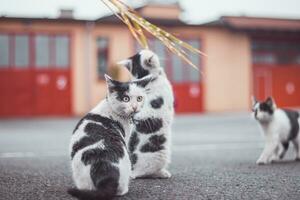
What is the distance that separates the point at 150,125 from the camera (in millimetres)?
5445

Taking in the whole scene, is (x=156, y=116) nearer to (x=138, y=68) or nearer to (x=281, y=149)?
(x=138, y=68)

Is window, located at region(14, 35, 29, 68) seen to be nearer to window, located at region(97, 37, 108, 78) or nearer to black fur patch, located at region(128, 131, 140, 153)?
window, located at region(97, 37, 108, 78)

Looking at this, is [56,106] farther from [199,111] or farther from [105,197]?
[105,197]

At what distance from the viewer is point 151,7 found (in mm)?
27484

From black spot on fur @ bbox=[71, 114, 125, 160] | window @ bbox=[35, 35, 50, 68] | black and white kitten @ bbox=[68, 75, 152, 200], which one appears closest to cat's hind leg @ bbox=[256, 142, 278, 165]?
black and white kitten @ bbox=[68, 75, 152, 200]

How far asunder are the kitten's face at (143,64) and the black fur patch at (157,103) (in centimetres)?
31

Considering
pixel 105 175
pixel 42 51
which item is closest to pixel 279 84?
pixel 42 51

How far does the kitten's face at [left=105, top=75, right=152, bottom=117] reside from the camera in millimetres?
4371

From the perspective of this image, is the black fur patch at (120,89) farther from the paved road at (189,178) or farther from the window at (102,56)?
the window at (102,56)

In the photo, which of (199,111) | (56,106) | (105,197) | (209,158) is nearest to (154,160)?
(105,197)

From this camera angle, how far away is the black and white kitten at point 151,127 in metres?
5.39

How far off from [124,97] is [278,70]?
25976 mm

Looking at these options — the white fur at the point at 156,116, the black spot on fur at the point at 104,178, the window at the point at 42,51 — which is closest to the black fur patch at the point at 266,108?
the white fur at the point at 156,116

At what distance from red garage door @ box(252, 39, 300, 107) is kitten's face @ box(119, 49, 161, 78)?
23.9m
